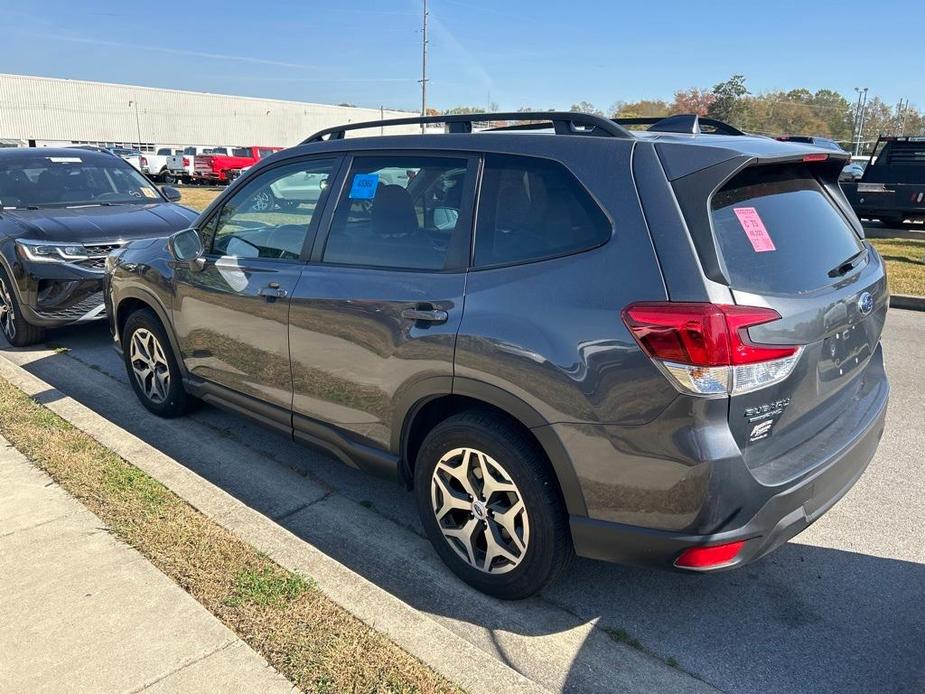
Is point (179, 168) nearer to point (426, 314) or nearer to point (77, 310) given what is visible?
point (77, 310)

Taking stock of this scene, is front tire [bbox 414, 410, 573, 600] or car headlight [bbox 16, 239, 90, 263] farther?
car headlight [bbox 16, 239, 90, 263]

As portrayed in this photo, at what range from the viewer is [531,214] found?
2744 millimetres

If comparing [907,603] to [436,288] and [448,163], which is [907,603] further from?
[448,163]

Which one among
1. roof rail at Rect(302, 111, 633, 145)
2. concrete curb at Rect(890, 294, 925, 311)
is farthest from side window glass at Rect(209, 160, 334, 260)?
concrete curb at Rect(890, 294, 925, 311)

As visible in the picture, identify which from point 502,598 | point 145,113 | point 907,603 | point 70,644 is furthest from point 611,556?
point 145,113

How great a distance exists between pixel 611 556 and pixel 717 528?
1.32ft

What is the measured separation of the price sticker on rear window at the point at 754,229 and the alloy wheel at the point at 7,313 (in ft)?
21.3

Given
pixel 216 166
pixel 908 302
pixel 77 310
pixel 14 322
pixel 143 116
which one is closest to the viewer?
pixel 77 310

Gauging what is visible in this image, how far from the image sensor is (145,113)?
64562 mm

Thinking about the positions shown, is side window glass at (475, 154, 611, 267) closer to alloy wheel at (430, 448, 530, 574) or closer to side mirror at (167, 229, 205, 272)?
alloy wheel at (430, 448, 530, 574)

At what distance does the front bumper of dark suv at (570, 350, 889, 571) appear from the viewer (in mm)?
2355

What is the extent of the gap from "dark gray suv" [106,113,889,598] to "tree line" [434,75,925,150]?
68657 millimetres

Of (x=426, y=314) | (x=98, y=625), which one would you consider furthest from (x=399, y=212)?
(x=98, y=625)

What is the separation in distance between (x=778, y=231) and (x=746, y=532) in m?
1.10
